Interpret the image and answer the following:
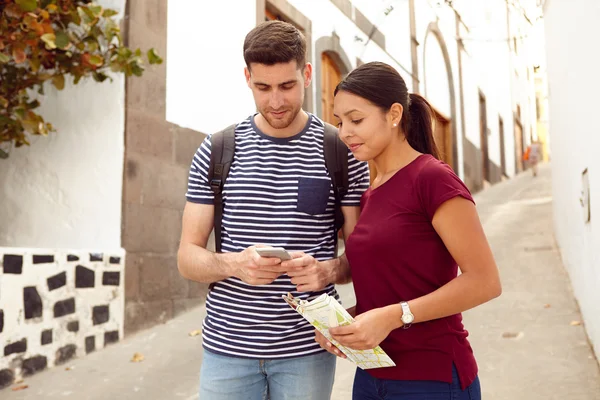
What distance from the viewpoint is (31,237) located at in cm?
498

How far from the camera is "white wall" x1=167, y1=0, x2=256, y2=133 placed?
571 cm

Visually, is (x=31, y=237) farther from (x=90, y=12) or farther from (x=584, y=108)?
(x=584, y=108)

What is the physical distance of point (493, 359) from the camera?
14.8 ft

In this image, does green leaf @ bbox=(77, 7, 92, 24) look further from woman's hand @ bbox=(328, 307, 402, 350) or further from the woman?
woman's hand @ bbox=(328, 307, 402, 350)

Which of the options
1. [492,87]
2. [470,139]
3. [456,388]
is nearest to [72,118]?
[456,388]

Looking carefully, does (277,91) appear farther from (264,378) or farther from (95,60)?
(95,60)

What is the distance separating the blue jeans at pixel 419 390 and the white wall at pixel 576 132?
288 centimetres

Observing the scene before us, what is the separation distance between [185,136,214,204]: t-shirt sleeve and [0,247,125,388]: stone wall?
2415mm

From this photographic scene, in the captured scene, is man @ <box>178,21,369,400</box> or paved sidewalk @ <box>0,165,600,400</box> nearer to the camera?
man @ <box>178,21,369,400</box>

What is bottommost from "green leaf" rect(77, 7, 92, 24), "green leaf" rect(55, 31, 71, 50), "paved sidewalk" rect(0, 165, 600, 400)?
"paved sidewalk" rect(0, 165, 600, 400)

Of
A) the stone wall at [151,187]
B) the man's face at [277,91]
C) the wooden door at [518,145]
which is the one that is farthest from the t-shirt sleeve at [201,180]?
the wooden door at [518,145]

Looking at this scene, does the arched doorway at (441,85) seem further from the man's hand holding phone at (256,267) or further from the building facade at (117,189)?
the man's hand holding phone at (256,267)

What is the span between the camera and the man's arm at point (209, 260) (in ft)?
5.88

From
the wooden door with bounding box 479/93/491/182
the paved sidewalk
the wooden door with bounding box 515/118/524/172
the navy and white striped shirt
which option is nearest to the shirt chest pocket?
the navy and white striped shirt
